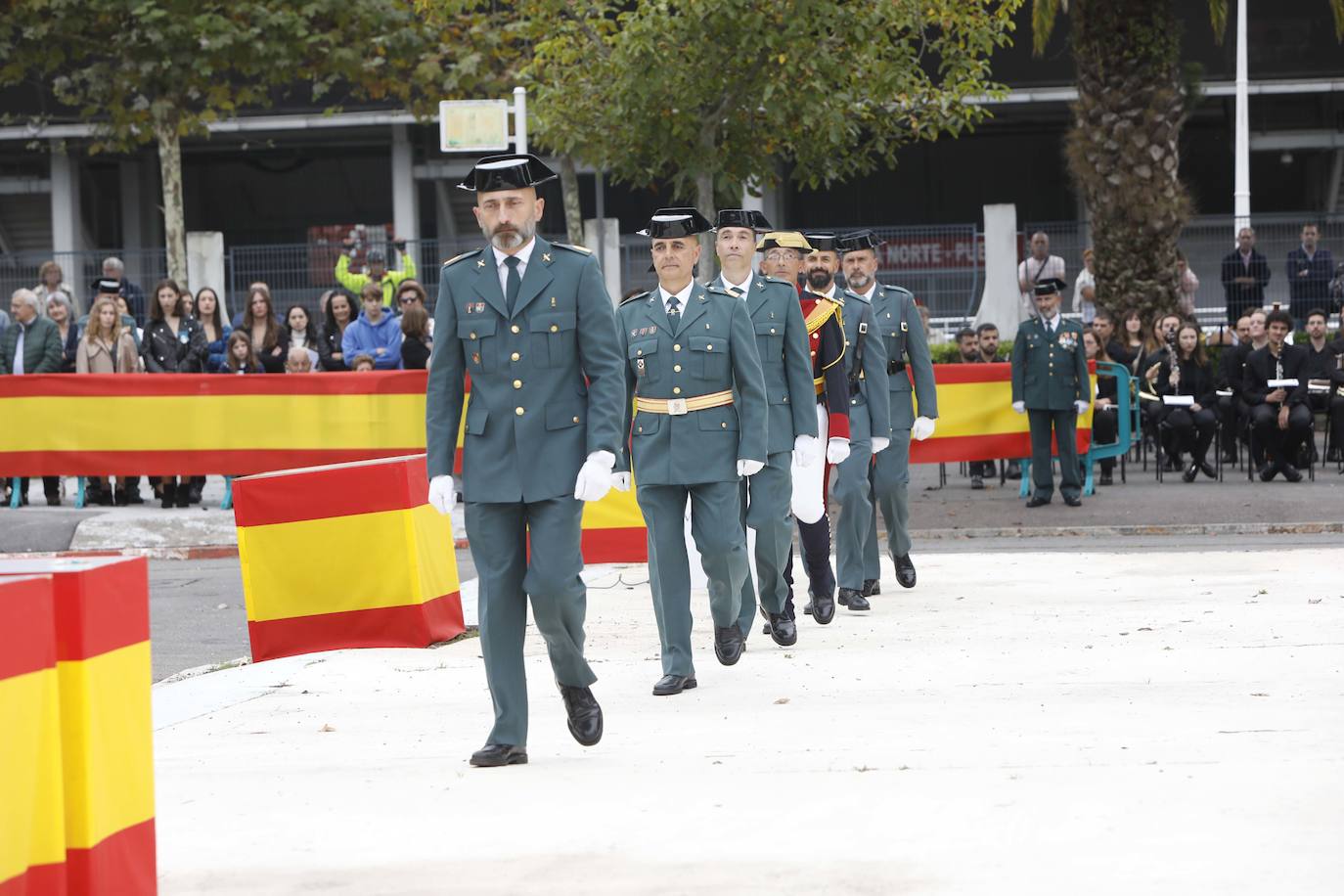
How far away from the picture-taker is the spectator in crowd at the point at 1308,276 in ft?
77.9

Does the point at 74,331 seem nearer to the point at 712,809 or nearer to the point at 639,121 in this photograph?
the point at 639,121

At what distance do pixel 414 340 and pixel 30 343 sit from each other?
355cm

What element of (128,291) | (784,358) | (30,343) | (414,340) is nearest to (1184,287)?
(414,340)

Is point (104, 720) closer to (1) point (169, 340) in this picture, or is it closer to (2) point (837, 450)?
(2) point (837, 450)

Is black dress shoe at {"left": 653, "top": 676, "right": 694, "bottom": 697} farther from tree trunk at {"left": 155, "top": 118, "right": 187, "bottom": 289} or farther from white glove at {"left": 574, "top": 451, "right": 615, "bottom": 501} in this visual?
tree trunk at {"left": 155, "top": 118, "right": 187, "bottom": 289}

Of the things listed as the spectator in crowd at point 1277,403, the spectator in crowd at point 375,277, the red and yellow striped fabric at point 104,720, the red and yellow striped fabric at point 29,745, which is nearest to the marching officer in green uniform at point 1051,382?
the spectator in crowd at point 1277,403

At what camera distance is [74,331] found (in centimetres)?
1892

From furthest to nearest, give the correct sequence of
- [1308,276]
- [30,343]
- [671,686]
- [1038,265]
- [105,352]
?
[1038,265] < [1308,276] < [30,343] < [105,352] < [671,686]

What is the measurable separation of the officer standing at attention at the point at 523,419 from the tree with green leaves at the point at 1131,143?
52.2ft

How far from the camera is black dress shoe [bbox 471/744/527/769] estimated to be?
22.6 feet

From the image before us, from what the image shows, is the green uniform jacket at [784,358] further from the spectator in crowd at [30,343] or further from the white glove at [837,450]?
the spectator in crowd at [30,343]

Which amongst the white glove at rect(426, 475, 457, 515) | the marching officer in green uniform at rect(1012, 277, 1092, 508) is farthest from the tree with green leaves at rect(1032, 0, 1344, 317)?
the white glove at rect(426, 475, 457, 515)

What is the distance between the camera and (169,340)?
18062 millimetres

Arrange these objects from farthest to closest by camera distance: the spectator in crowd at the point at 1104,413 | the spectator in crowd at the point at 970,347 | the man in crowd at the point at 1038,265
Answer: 1. the man in crowd at the point at 1038,265
2. the spectator in crowd at the point at 970,347
3. the spectator in crowd at the point at 1104,413
